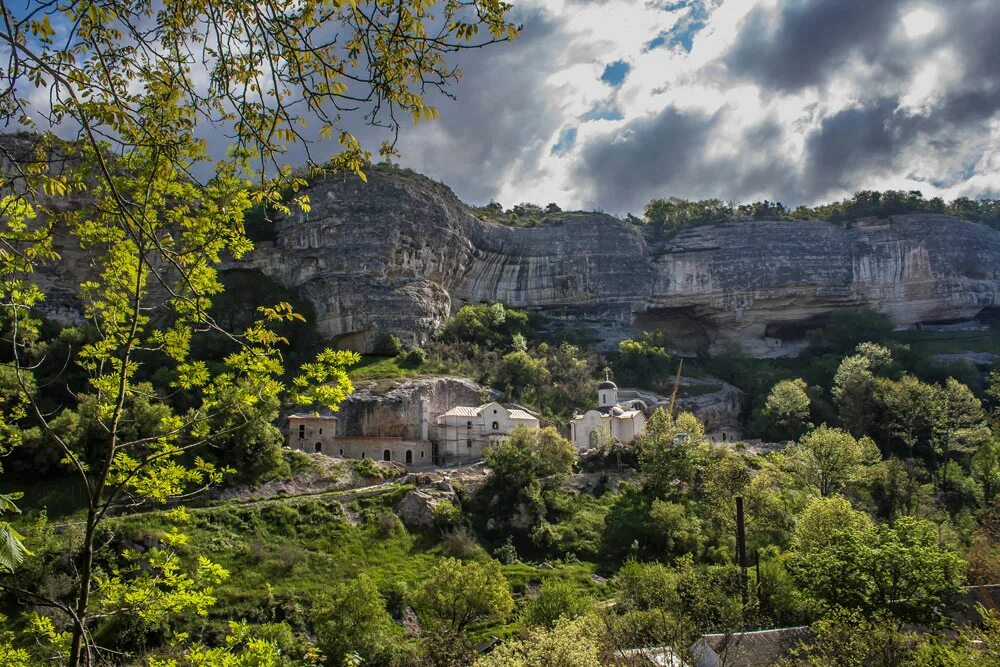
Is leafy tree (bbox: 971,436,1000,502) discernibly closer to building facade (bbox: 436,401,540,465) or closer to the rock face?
building facade (bbox: 436,401,540,465)

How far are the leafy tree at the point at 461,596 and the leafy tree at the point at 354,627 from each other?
1.75m

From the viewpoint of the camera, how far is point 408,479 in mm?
37406

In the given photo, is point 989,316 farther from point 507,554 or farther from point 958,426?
point 507,554

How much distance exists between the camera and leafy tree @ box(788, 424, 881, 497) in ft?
125

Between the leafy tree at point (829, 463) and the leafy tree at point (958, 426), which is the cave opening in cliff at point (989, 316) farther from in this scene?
the leafy tree at point (829, 463)

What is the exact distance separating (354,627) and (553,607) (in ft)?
22.5

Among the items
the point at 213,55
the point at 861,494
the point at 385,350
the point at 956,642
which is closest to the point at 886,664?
the point at 956,642

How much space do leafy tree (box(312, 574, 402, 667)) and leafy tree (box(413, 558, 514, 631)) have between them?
1748 millimetres

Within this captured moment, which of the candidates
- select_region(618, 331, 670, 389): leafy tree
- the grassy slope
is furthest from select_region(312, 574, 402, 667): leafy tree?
select_region(618, 331, 670, 389): leafy tree

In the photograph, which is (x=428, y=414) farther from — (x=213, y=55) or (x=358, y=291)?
(x=213, y=55)

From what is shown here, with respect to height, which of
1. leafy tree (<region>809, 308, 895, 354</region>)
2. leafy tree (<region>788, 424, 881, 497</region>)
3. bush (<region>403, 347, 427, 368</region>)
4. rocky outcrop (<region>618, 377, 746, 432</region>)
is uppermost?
leafy tree (<region>809, 308, 895, 354</region>)

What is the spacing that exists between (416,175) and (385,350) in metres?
17.3

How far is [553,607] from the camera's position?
83.7 ft

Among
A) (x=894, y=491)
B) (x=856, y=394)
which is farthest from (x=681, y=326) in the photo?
(x=894, y=491)
